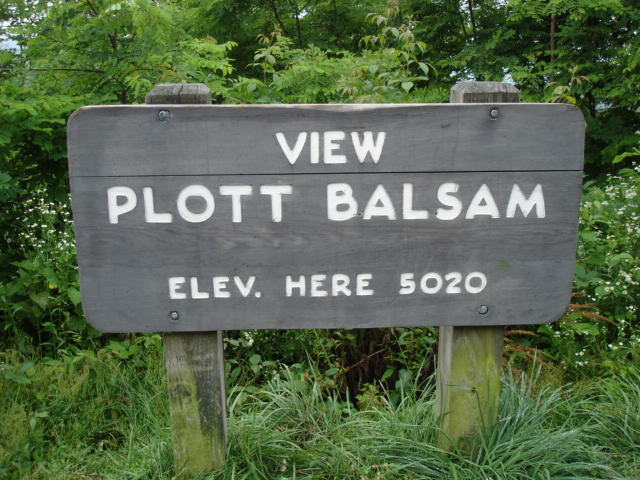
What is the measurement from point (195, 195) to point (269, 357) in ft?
5.75

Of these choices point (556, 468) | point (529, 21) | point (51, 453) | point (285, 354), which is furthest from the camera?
point (529, 21)

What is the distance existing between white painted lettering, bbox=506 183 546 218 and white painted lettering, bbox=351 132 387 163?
1.51ft

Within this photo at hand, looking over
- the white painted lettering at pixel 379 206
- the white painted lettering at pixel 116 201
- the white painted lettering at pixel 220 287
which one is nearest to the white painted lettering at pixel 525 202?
the white painted lettering at pixel 379 206

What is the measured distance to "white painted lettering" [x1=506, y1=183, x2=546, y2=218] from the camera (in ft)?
5.30

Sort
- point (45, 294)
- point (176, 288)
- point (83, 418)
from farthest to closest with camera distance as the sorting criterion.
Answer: point (45, 294) → point (83, 418) → point (176, 288)

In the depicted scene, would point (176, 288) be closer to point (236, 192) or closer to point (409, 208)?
point (236, 192)

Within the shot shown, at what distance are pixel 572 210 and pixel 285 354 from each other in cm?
193

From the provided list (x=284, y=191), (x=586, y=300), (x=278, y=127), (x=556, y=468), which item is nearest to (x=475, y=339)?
(x=556, y=468)

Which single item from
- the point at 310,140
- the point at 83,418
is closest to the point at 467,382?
the point at 310,140

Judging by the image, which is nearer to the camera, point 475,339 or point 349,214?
point 349,214

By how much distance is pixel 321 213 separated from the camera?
5.32 ft

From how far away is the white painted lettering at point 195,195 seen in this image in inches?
62.4

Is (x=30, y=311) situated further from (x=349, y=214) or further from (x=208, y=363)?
(x=349, y=214)

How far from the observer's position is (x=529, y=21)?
6504mm
